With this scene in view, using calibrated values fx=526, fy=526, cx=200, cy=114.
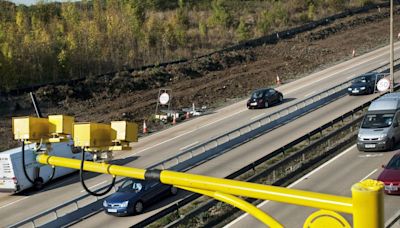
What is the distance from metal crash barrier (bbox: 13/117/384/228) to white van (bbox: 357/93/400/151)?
20.3m

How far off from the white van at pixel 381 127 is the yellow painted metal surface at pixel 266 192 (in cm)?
2116

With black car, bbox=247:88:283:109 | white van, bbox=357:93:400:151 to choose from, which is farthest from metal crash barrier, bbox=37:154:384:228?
black car, bbox=247:88:283:109

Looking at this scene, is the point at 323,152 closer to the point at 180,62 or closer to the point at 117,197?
the point at 117,197

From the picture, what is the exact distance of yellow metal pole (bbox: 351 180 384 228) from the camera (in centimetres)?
263

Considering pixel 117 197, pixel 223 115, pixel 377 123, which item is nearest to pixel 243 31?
pixel 223 115

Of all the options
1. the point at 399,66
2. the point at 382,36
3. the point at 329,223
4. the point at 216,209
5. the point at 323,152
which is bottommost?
the point at 216,209

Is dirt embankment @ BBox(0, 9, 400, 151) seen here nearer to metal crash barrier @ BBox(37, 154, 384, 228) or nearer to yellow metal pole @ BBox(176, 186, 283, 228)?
metal crash barrier @ BBox(37, 154, 384, 228)

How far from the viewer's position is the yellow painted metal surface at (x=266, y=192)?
9.29 feet

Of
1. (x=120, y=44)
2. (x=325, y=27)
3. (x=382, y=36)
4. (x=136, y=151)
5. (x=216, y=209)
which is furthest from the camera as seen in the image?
(x=325, y=27)

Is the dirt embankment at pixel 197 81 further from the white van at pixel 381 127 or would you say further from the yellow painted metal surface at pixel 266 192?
the yellow painted metal surface at pixel 266 192

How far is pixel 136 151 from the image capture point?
1209 inches

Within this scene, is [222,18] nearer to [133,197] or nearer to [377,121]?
[377,121]

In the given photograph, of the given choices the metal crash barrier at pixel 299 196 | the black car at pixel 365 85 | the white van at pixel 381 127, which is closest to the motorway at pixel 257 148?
the black car at pixel 365 85

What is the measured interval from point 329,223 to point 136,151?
1109 inches
